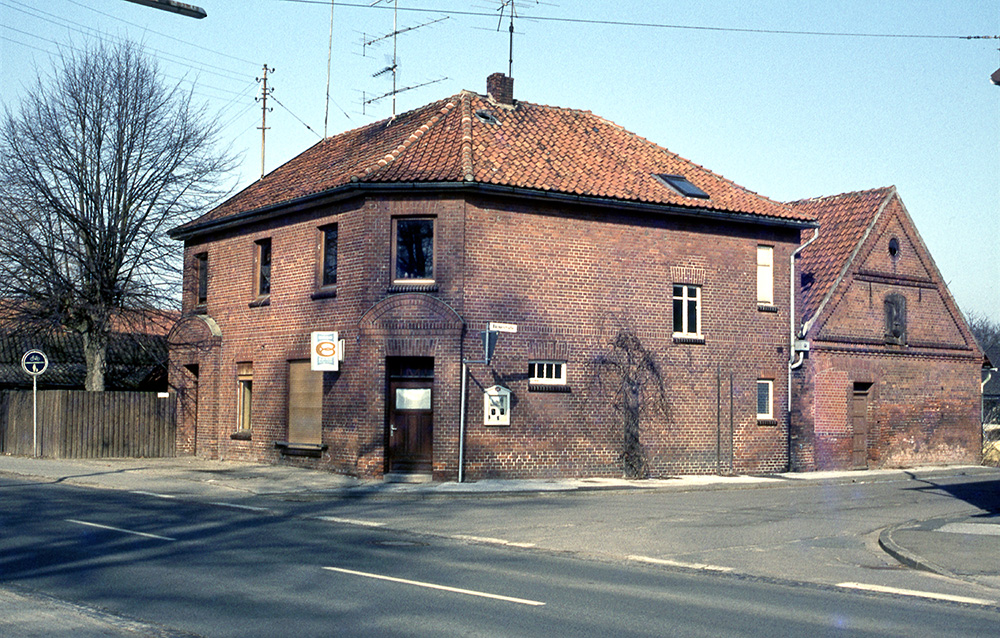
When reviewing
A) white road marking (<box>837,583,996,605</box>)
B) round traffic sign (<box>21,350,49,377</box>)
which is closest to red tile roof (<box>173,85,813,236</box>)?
round traffic sign (<box>21,350,49,377</box>)

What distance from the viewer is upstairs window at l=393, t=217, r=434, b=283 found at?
23703mm

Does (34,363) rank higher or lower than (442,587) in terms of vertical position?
higher

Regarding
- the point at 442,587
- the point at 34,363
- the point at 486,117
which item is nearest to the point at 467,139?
the point at 486,117

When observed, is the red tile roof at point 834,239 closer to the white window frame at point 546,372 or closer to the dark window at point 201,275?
the white window frame at point 546,372

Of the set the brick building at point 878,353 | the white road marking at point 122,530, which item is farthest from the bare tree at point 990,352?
the white road marking at point 122,530

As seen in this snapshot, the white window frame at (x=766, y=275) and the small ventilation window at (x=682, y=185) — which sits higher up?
the small ventilation window at (x=682, y=185)

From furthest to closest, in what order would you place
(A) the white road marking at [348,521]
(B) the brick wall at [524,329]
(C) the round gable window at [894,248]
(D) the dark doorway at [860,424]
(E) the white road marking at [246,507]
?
1. (C) the round gable window at [894,248]
2. (D) the dark doorway at [860,424]
3. (B) the brick wall at [524,329]
4. (E) the white road marking at [246,507]
5. (A) the white road marking at [348,521]

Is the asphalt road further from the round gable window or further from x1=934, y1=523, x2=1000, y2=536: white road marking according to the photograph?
the round gable window

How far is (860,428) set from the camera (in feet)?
98.8

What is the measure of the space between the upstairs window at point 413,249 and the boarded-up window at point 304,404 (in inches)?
132

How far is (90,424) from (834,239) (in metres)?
22.0

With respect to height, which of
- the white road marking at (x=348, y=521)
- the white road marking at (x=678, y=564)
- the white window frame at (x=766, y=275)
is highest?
the white window frame at (x=766, y=275)

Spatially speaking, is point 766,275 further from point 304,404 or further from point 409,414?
point 304,404

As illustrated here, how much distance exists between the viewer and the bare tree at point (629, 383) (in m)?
25.0
